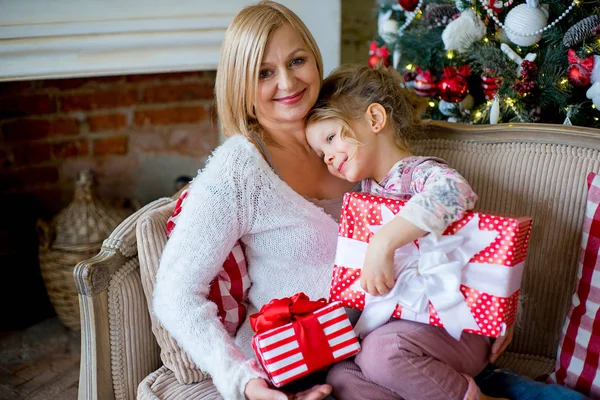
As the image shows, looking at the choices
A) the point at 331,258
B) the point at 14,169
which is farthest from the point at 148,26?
the point at 331,258

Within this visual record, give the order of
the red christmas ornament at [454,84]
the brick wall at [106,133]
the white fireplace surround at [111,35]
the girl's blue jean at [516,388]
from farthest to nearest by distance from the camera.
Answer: the brick wall at [106,133]
the white fireplace surround at [111,35]
the red christmas ornament at [454,84]
the girl's blue jean at [516,388]

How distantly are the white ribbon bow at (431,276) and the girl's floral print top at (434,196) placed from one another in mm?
42

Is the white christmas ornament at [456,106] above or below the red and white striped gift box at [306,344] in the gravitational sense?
above

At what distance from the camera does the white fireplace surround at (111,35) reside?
210 cm

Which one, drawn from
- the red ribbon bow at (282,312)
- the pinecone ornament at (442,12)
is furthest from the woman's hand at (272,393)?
the pinecone ornament at (442,12)

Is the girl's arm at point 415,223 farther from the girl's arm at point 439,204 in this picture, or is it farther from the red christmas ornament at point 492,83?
the red christmas ornament at point 492,83

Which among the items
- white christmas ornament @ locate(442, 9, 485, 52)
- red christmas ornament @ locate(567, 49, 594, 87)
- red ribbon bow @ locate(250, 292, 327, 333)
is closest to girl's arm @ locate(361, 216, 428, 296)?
red ribbon bow @ locate(250, 292, 327, 333)

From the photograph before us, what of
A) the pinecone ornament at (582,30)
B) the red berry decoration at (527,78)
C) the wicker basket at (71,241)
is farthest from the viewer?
the wicker basket at (71,241)

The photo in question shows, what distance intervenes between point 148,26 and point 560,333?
5.69 feet

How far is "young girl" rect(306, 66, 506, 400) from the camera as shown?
3.68 ft

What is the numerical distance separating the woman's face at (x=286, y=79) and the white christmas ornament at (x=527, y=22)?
63cm

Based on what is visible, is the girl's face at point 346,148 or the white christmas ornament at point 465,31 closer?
the girl's face at point 346,148

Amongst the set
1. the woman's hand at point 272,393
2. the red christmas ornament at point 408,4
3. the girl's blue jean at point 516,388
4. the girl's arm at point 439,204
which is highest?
the red christmas ornament at point 408,4

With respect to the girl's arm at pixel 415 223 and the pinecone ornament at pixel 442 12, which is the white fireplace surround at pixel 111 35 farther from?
the girl's arm at pixel 415 223
